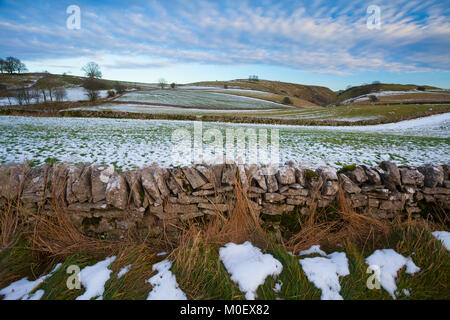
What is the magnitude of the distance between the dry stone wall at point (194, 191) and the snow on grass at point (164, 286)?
0.99 m

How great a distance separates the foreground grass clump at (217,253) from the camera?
2.43 meters

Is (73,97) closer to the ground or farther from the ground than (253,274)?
farther from the ground

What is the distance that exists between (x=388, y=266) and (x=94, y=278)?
3.86m

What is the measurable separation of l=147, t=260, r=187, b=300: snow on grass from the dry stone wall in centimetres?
99

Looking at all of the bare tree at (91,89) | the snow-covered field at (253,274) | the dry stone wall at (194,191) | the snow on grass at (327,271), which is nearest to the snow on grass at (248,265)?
the snow-covered field at (253,274)

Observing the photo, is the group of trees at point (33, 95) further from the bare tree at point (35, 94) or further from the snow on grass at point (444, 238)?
the snow on grass at point (444, 238)

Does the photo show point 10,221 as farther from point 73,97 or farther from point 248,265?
point 73,97

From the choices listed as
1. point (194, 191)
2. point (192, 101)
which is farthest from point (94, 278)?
point (192, 101)

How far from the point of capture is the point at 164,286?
247 cm

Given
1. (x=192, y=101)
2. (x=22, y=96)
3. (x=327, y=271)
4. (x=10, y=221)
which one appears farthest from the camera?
(x=192, y=101)

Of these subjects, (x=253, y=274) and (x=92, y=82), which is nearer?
(x=253, y=274)

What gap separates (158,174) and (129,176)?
0.51 meters
